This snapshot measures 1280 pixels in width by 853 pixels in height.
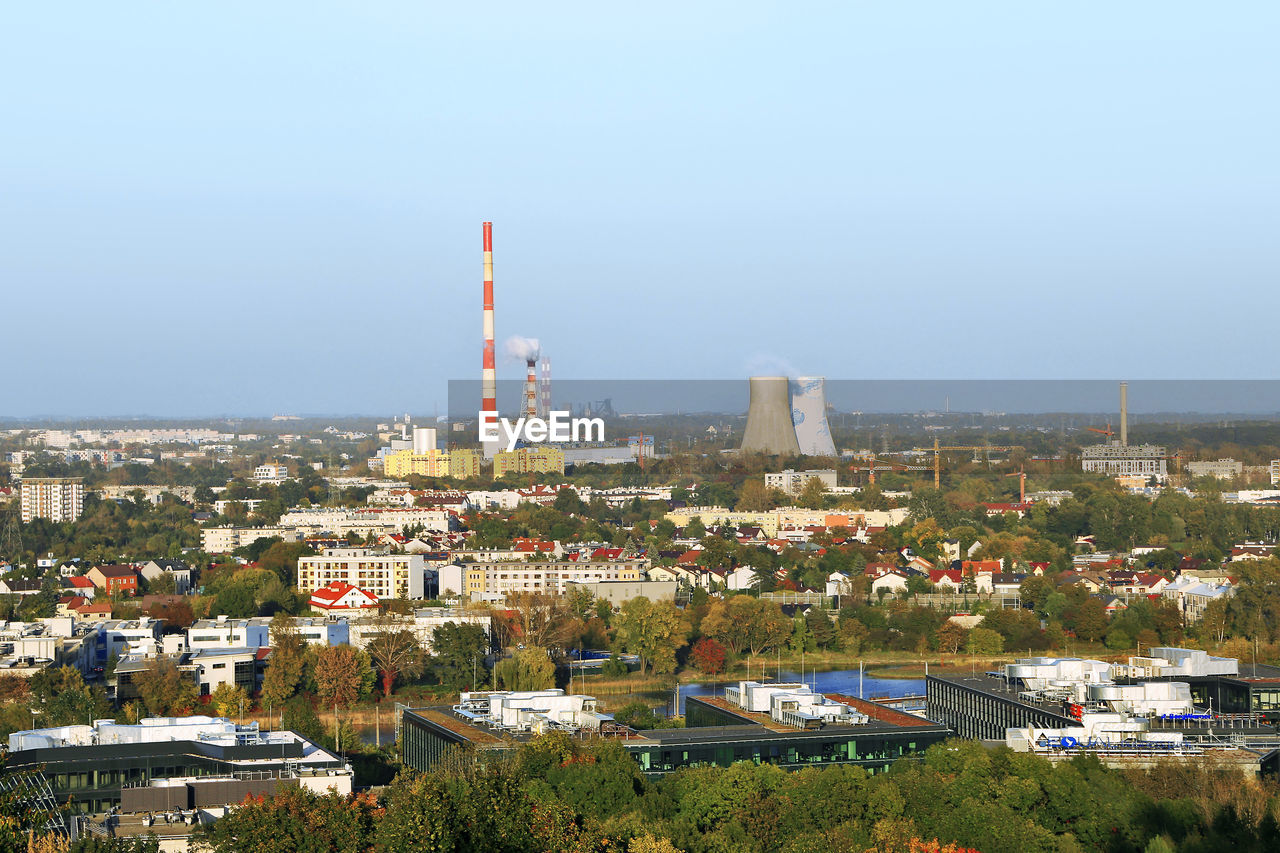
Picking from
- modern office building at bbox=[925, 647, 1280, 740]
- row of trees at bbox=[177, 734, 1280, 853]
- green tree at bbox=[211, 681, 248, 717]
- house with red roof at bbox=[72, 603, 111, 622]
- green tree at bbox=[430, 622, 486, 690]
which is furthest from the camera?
house with red roof at bbox=[72, 603, 111, 622]

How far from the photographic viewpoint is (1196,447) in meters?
38.2

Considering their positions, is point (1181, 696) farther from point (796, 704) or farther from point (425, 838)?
point (425, 838)

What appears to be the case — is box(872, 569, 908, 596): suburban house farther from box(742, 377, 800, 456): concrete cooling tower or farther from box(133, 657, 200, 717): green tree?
box(742, 377, 800, 456): concrete cooling tower

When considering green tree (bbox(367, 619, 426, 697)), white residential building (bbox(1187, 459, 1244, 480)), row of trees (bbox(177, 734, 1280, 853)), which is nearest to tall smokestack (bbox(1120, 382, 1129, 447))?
white residential building (bbox(1187, 459, 1244, 480))

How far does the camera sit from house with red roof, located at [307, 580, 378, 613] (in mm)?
18016

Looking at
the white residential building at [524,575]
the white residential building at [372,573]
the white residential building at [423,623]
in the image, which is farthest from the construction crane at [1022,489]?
the white residential building at [423,623]

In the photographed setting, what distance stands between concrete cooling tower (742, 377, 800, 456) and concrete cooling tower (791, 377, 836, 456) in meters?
0.74

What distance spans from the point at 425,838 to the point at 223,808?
2.00 m

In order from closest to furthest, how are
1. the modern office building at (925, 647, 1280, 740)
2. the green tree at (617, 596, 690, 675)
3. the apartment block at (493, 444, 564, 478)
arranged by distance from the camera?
1. the modern office building at (925, 647, 1280, 740)
2. the green tree at (617, 596, 690, 675)
3. the apartment block at (493, 444, 564, 478)

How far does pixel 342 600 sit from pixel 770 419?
664 inches

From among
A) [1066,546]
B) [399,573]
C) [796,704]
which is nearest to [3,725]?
[796,704]

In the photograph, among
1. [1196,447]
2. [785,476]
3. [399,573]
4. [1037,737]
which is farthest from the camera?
[1196,447]

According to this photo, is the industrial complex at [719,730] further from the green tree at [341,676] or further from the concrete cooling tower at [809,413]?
the concrete cooling tower at [809,413]

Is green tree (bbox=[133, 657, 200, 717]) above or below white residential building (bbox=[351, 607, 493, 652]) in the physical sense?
below
